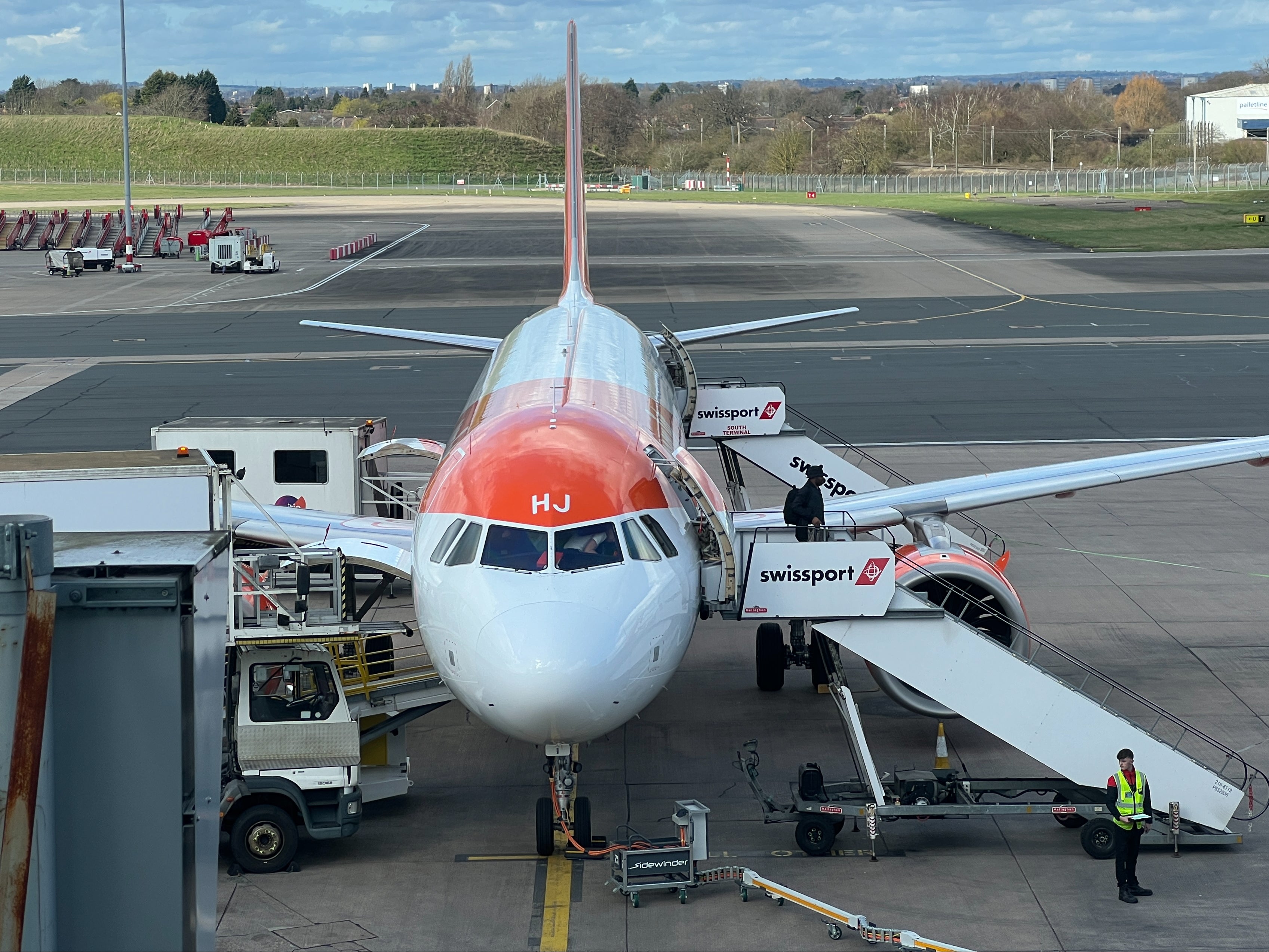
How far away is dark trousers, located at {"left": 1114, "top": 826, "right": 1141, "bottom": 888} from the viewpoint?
566 inches

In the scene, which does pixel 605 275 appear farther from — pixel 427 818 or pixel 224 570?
pixel 224 570

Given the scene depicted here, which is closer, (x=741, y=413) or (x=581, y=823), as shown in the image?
(x=581, y=823)

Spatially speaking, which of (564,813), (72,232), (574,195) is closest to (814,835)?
(564,813)

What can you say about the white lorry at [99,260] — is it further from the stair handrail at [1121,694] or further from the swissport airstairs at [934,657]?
the swissport airstairs at [934,657]

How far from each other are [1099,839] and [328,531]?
11127 mm

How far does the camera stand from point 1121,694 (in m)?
20.5

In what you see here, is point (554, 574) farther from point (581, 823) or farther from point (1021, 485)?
point (1021, 485)

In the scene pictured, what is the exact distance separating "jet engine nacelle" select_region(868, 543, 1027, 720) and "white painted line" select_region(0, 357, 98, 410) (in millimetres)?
35163

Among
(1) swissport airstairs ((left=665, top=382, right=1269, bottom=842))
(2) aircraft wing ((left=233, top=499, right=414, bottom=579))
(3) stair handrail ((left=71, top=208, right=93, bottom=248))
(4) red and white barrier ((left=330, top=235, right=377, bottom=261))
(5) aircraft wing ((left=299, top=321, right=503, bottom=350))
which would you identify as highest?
(3) stair handrail ((left=71, top=208, right=93, bottom=248))

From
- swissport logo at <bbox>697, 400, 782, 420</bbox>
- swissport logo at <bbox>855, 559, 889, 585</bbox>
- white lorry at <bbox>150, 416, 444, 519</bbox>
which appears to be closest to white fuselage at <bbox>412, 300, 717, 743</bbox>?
swissport logo at <bbox>855, 559, 889, 585</bbox>

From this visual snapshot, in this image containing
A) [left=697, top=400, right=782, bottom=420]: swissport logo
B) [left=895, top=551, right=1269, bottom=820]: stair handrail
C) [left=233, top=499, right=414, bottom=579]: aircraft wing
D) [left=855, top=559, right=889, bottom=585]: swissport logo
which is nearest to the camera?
[left=855, top=559, right=889, bottom=585]: swissport logo

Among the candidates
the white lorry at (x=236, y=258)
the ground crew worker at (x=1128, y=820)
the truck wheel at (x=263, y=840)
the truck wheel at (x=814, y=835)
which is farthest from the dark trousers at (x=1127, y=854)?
the white lorry at (x=236, y=258)

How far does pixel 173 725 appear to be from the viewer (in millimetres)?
6703

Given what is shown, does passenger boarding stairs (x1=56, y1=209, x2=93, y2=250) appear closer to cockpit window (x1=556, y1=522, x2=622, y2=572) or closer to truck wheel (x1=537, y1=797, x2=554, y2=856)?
truck wheel (x1=537, y1=797, x2=554, y2=856)
